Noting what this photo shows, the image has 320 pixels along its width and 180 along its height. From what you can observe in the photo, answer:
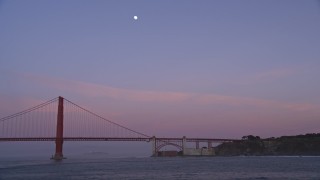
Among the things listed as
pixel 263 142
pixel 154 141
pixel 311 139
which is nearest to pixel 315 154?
pixel 311 139

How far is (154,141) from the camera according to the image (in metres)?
115

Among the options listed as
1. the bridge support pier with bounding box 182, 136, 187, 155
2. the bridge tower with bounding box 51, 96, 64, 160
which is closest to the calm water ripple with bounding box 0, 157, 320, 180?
the bridge tower with bounding box 51, 96, 64, 160

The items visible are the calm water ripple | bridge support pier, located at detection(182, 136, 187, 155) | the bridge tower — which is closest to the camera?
the calm water ripple

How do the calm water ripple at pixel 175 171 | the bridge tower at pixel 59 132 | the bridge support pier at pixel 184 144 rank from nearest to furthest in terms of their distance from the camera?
the calm water ripple at pixel 175 171 → the bridge tower at pixel 59 132 → the bridge support pier at pixel 184 144

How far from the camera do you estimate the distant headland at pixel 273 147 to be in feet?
430

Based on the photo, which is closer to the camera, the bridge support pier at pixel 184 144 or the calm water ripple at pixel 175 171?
the calm water ripple at pixel 175 171

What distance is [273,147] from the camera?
13950 cm

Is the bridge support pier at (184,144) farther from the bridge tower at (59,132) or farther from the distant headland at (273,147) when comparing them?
the bridge tower at (59,132)

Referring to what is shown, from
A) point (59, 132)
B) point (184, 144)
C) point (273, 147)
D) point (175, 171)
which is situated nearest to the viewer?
point (175, 171)

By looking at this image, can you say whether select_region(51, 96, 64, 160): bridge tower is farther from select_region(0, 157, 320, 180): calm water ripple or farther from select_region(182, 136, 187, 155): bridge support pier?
select_region(182, 136, 187, 155): bridge support pier

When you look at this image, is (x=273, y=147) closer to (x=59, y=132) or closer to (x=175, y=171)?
(x=59, y=132)

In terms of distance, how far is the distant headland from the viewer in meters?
131

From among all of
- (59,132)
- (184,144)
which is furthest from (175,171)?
(184,144)

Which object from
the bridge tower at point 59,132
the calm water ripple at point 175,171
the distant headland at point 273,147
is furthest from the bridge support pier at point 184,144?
the calm water ripple at point 175,171
